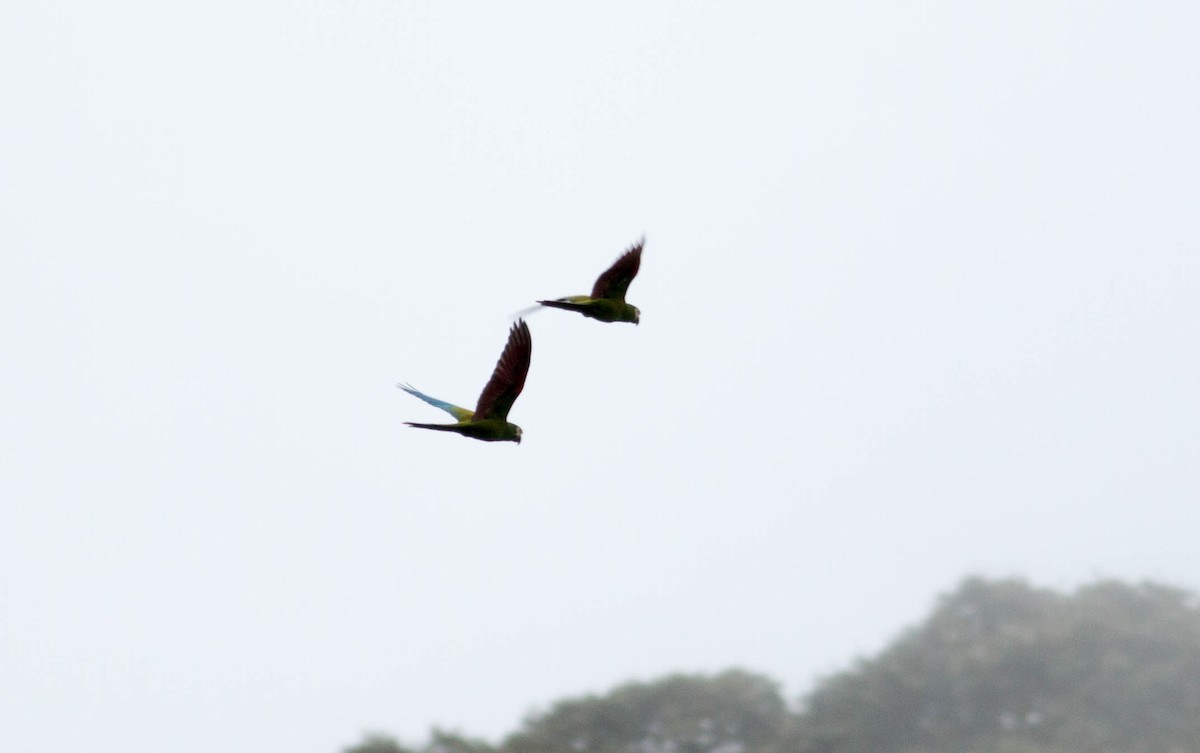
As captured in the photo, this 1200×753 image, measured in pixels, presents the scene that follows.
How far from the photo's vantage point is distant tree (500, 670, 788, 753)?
1222 inches

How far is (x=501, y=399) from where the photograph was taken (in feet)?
39.6

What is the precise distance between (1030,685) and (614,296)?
24235 millimetres

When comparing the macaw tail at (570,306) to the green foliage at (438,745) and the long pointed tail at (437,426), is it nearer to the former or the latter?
the long pointed tail at (437,426)

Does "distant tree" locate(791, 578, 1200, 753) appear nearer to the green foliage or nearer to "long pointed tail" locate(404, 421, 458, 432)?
the green foliage

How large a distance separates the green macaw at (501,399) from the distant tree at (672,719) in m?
19.2

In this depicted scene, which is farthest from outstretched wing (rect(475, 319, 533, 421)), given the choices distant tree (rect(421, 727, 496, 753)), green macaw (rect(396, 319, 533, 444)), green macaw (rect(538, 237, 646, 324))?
distant tree (rect(421, 727, 496, 753))

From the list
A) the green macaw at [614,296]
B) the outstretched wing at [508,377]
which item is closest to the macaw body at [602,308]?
the green macaw at [614,296]

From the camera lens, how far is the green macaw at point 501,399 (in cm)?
1184

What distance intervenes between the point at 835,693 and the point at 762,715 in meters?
1.98

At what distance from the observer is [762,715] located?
32469 millimetres

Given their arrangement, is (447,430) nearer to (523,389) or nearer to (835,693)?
(523,389)

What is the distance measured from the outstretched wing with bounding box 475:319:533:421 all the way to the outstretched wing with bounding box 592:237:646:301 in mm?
1084

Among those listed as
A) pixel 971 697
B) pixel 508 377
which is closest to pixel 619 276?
pixel 508 377

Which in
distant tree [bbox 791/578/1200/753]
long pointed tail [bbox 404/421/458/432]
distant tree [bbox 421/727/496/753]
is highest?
distant tree [bbox 791/578/1200/753]
